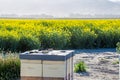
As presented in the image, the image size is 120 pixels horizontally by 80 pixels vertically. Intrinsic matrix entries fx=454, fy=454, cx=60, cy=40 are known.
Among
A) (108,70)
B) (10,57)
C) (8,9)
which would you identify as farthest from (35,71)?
(8,9)

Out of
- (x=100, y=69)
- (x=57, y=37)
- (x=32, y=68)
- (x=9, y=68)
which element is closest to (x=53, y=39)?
(x=57, y=37)

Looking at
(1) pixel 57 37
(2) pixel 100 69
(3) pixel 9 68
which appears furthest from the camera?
(1) pixel 57 37

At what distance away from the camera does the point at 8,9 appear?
171500 millimetres

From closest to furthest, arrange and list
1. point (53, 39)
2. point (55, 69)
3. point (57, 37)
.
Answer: point (55, 69)
point (53, 39)
point (57, 37)

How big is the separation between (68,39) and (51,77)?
1381 cm

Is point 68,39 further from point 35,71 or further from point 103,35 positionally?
point 35,71

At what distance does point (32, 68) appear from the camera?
6777 millimetres

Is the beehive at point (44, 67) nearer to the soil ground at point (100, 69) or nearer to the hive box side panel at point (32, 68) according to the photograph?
the hive box side panel at point (32, 68)

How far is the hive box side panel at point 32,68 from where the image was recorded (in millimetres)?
6758

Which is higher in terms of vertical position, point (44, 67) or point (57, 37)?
point (44, 67)

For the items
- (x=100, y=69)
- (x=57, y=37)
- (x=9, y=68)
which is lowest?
(x=100, y=69)

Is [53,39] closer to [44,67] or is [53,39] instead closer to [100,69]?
[100,69]

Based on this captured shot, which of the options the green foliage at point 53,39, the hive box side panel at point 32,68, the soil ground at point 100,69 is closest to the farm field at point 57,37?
the green foliage at point 53,39

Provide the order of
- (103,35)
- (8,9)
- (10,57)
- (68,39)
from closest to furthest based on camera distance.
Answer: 1. (10,57)
2. (68,39)
3. (103,35)
4. (8,9)
